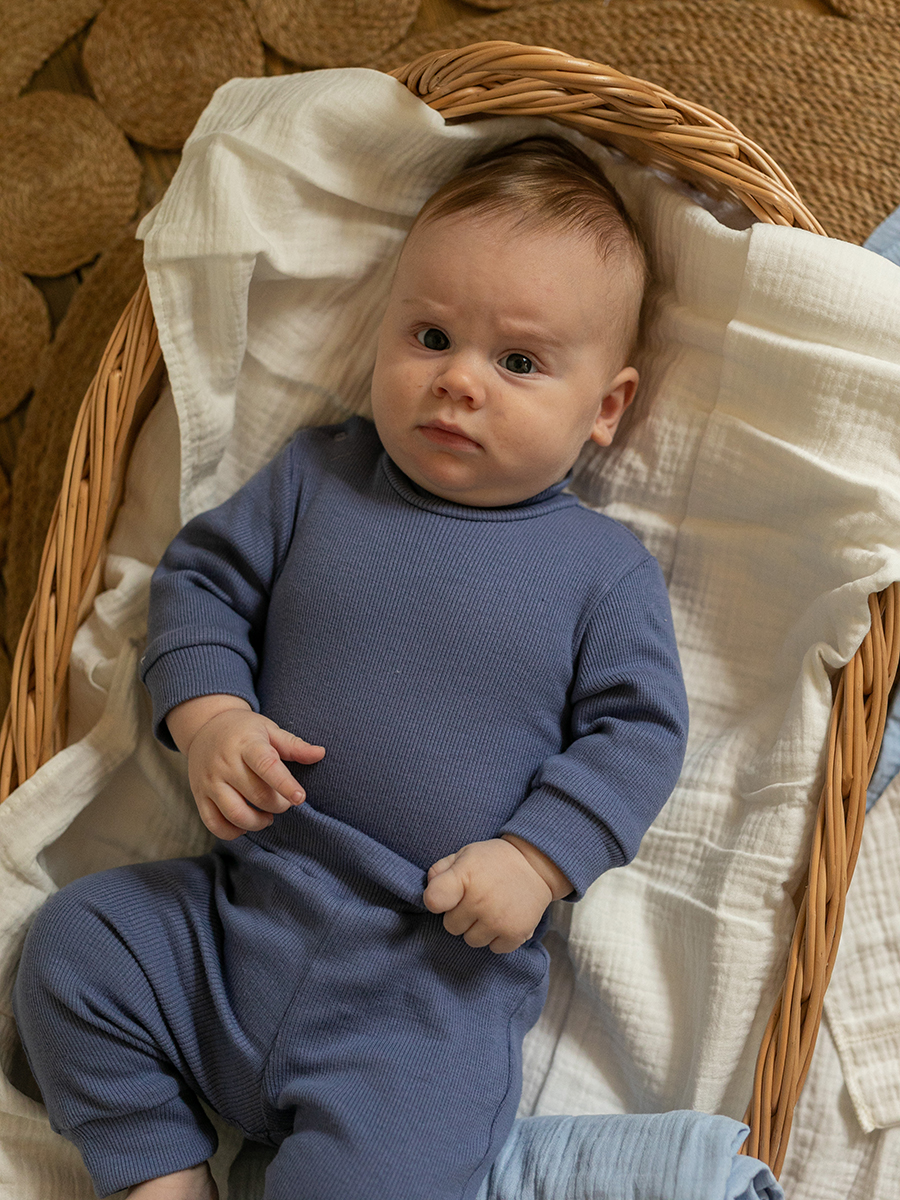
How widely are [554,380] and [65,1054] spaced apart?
0.79m

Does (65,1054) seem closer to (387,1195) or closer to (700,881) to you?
(387,1195)

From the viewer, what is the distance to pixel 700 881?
1.11 metres

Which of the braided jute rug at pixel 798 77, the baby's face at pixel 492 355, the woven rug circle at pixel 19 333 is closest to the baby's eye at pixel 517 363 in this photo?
the baby's face at pixel 492 355

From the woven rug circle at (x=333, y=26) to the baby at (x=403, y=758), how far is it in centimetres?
38

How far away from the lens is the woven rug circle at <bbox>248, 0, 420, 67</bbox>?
137cm

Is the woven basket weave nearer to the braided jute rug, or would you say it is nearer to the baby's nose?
the braided jute rug

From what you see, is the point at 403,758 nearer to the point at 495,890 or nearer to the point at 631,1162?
the point at 495,890

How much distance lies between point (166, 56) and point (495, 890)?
3.81ft

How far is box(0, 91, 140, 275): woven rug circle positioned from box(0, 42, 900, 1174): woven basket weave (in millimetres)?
315

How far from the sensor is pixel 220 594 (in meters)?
1.12

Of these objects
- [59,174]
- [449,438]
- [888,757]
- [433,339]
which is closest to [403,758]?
[449,438]

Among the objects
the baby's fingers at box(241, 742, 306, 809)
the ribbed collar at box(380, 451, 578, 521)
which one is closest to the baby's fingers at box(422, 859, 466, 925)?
the baby's fingers at box(241, 742, 306, 809)

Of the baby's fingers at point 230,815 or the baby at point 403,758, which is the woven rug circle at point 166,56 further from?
the baby's fingers at point 230,815

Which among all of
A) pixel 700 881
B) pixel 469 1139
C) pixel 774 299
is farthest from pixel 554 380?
pixel 469 1139
